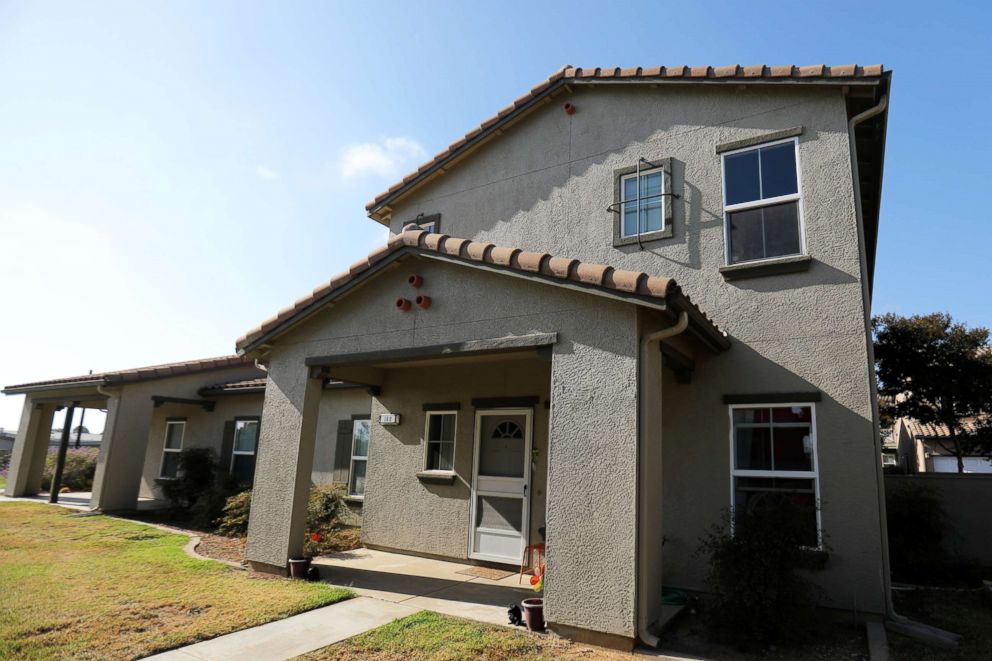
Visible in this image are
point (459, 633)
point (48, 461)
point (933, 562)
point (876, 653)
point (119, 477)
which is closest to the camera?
point (876, 653)

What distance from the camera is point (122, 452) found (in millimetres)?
15062

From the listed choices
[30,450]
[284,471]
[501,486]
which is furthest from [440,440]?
[30,450]

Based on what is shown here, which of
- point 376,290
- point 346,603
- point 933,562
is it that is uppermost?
point 376,290

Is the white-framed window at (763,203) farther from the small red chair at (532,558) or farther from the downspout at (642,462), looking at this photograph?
the small red chair at (532,558)

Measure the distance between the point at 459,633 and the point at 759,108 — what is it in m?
7.80

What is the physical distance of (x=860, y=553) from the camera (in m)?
6.54

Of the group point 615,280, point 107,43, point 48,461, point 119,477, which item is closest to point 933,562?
point 615,280

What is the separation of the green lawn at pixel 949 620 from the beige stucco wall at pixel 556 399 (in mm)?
2826

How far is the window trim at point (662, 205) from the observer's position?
867cm

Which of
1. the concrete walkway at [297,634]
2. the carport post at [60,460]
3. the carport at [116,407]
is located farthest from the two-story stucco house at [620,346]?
the carport post at [60,460]

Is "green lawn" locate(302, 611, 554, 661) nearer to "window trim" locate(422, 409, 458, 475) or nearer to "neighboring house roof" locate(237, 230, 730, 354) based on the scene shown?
"neighboring house roof" locate(237, 230, 730, 354)

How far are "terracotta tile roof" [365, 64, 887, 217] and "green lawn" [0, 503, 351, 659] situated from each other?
7537 millimetres

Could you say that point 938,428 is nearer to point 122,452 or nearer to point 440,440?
point 440,440

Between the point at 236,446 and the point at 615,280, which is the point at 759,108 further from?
the point at 236,446
